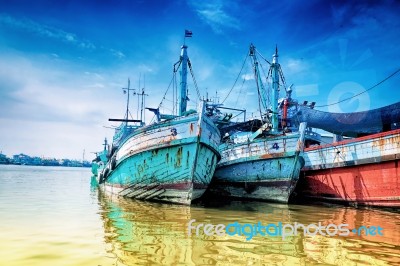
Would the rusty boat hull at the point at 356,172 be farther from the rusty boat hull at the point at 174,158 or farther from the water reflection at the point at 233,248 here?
the rusty boat hull at the point at 174,158

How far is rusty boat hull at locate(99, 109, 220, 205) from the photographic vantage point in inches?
413

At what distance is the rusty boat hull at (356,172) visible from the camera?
10711 millimetres

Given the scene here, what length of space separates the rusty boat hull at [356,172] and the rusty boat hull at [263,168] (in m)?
1.15

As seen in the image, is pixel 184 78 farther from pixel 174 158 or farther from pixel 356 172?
pixel 356 172

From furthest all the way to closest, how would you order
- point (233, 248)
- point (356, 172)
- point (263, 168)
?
point (263, 168) → point (356, 172) → point (233, 248)

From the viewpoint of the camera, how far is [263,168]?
45.4ft

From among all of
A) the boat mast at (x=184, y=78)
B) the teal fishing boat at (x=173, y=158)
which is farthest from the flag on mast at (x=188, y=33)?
the teal fishing boat at (x=173, y=158)

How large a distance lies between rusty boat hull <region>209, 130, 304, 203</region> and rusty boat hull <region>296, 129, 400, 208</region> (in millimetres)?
1145

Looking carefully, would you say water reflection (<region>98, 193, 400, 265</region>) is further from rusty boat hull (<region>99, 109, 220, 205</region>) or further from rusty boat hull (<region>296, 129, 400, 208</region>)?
rusty boat hull (<region>296, 129, 400, 208</region>)

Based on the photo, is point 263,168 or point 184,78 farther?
point 184,78

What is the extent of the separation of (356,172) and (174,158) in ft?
26.9

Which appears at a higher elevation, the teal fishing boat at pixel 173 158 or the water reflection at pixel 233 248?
the teal fishing boat at pixel 173 158

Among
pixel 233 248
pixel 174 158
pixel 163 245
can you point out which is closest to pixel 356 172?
pixel 174 158

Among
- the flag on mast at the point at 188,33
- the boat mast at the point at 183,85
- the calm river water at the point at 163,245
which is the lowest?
the calm river water at the point at 163,245
